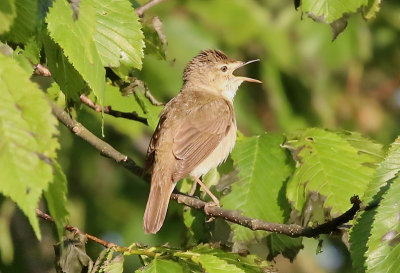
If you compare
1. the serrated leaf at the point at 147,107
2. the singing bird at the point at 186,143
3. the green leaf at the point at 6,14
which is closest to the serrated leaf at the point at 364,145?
the singing bird at the point at 186,143

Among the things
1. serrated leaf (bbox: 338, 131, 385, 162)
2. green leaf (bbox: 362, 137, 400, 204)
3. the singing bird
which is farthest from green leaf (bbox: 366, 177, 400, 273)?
the singing bird

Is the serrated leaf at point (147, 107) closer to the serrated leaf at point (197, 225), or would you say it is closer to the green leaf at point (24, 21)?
the serrated leaf at point (197, 225)

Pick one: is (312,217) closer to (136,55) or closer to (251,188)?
(251,188)

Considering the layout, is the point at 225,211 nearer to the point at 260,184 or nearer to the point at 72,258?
the point at 260,184

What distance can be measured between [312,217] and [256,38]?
3812 millimetres

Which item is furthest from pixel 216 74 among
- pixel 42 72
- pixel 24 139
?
pixel 24 139

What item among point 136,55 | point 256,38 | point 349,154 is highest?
point 136,55

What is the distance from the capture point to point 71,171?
7738mm

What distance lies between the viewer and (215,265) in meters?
2.96

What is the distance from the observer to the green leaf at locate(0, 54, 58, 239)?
1974 millimetres

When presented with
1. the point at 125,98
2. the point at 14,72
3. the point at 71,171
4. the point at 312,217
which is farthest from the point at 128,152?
the point at 14,72

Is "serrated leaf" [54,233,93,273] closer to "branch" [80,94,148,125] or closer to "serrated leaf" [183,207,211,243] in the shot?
"serrated leaf" [183,207,211,243]

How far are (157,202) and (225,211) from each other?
31.3 inches

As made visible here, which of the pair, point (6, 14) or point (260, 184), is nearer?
point (6, 14)
